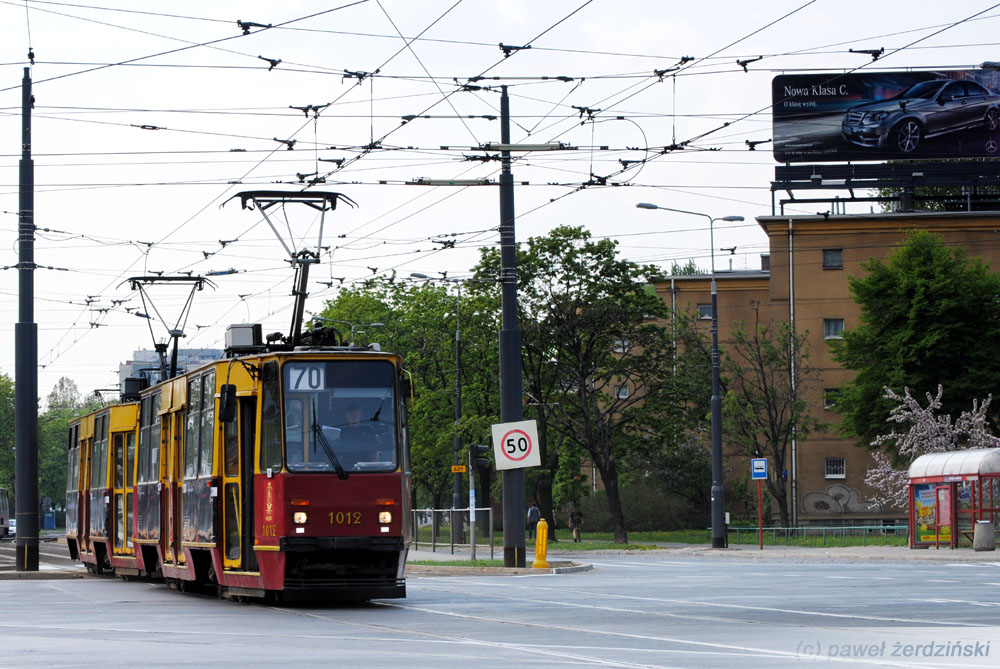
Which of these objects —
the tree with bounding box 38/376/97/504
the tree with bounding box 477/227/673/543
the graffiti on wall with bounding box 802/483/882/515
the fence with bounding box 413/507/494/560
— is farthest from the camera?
the tree with bounding box 38/376/97/504

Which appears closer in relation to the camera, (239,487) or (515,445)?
(239,487)

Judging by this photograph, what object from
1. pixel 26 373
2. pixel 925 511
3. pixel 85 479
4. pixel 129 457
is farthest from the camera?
pixel 925 511

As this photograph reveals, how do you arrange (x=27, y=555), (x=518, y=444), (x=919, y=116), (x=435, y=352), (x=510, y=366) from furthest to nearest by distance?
(x=435, y=352)
(x=919, y=116)
(x=510, y=366)
(x=518, y=444)
(x=27, y=555)

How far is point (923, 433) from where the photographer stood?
53.1 m

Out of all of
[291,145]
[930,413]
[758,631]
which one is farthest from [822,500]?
[758,631]

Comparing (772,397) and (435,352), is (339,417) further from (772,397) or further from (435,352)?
(435,352)

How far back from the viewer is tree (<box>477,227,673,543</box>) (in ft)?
163

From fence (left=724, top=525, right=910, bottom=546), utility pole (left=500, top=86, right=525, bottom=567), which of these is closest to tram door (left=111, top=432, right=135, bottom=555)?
utility pole (left=500, top=86, right=525, bottom=567)

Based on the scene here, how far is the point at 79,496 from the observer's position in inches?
1240

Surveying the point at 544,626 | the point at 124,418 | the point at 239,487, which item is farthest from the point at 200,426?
the point at 544,626

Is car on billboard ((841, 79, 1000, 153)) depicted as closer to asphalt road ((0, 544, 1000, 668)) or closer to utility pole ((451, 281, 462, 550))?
utility pole ((451, 281, 462, 550))

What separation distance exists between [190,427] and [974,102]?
154 feet

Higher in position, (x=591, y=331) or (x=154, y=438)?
(x=591, y=331)

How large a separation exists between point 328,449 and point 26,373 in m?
11.7
